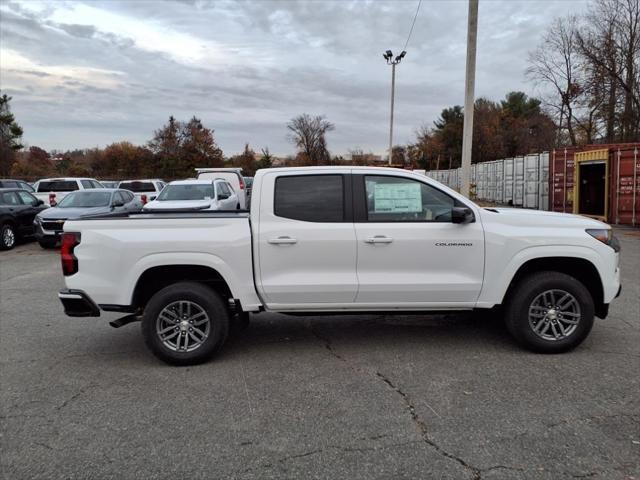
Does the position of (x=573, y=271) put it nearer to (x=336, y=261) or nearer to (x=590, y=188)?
(x=336, y=261)

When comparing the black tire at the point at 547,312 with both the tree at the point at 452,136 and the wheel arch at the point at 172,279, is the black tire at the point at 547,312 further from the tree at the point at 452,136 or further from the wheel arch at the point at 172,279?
the tree at the point at 452,136

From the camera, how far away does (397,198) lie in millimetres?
5074

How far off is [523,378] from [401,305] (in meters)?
1.25

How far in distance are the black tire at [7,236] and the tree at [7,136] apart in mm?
40923

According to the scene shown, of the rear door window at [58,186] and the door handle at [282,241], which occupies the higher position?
the rear door window at [58,186]

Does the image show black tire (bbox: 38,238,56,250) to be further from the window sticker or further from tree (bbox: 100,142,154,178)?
tree (bbox: 100,142,154,178)

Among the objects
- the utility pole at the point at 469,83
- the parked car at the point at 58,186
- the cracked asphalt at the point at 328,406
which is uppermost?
the utility pole at the point at 469,83

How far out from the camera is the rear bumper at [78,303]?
4.81 meters

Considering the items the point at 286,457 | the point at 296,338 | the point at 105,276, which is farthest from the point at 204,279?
the point at 286,457

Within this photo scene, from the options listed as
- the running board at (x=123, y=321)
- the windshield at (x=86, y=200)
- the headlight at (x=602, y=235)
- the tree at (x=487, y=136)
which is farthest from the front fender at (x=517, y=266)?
the tree at (x=487, y=136)

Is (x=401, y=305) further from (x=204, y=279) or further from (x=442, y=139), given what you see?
(x=442, y=139)

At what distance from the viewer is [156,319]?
4809 mm

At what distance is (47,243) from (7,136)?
44.9m

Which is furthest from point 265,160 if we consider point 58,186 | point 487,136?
point 58,186
